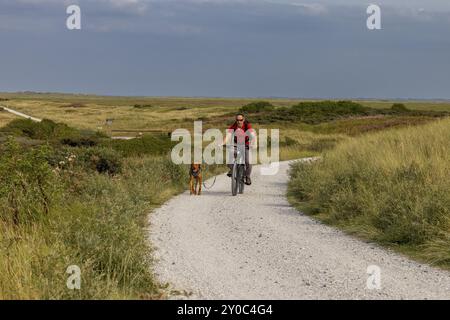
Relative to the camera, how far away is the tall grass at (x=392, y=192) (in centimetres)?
966

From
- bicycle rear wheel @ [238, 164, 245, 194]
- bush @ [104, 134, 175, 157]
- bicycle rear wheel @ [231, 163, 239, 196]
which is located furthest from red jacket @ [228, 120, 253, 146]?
bush @ [104, 134, 175, 157]

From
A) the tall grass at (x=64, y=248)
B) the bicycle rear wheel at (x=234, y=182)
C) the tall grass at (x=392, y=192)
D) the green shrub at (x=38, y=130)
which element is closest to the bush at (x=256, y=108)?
the green shrub at (x=38, y=130)

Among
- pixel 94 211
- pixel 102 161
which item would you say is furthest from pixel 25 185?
pixel 102 161

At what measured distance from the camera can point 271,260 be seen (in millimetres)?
8688

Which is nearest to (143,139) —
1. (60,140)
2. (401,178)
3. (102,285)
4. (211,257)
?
(60,140)

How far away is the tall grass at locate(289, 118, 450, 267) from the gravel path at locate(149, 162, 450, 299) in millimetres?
472

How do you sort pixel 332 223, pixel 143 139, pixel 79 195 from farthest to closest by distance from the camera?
pixel 143 139 < pixel 79 195 < pixel 332 223

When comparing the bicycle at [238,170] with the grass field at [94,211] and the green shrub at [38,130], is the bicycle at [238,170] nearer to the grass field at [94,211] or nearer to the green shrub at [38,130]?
the grass field at [94,211]

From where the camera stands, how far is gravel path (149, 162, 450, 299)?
23.1 ft

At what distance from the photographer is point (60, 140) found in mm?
35250

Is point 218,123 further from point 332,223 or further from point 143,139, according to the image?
point 332,223

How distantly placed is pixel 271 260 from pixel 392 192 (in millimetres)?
4029

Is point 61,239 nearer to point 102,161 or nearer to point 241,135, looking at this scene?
point 241,135
